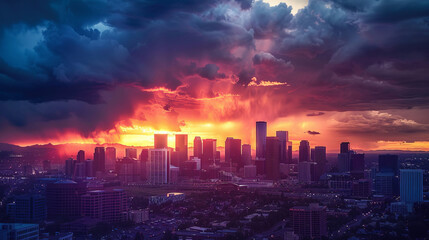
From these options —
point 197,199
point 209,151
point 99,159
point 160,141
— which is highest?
point 160,141

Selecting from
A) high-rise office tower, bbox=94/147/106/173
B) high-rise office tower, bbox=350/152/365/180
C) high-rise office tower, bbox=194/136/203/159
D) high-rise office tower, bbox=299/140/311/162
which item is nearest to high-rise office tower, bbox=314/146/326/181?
high-rise office tower, bbox=299/140/311/162

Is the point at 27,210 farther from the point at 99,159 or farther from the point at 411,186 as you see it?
the point at 99,159

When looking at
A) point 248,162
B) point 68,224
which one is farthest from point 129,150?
point 68,224

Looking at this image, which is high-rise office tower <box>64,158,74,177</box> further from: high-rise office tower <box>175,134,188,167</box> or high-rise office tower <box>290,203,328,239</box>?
high-rise office tower <box>290,203,328,239</box>

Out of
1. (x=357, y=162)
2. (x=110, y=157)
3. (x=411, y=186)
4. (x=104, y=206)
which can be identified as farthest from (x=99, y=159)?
(x=411, y=186)

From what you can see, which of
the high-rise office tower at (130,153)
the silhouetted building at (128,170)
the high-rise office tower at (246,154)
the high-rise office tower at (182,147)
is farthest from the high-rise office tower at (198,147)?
the silhouetted building at (128,170)
